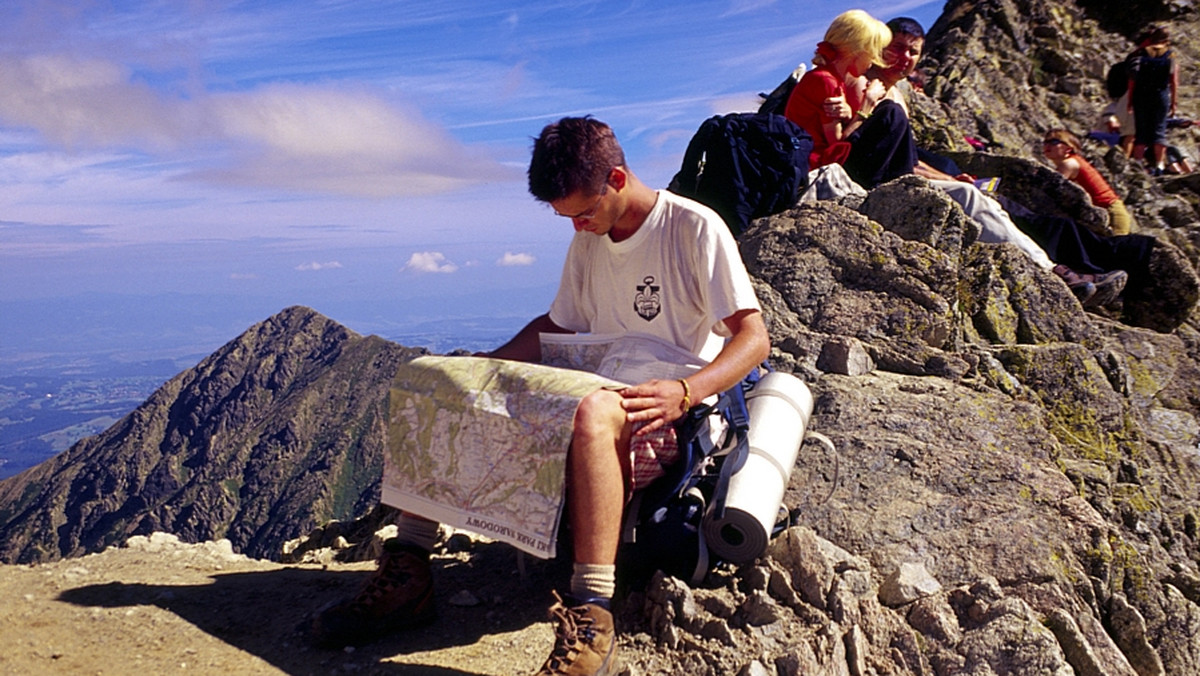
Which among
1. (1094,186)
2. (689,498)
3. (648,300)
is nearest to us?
(689,498)

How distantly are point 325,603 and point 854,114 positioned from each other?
A: 8.49m

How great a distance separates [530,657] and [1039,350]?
6.22m

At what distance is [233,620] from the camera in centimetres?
579

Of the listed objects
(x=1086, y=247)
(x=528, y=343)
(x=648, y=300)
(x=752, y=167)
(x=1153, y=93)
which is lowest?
(x=1086, y=247)

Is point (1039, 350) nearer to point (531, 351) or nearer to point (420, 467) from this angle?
point (531, 351)

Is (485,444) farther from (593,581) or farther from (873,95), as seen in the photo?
(873,95)

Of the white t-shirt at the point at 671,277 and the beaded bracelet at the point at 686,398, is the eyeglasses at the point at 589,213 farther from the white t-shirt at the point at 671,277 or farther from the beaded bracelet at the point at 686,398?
the beaded bracelet at the point at 686,398

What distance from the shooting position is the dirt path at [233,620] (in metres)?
5.12

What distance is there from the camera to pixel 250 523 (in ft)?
608

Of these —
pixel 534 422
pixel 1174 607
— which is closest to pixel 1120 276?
pixel 1174 607

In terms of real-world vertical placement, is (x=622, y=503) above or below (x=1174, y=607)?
above

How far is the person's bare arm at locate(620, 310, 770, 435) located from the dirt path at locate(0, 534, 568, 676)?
172 centimetres

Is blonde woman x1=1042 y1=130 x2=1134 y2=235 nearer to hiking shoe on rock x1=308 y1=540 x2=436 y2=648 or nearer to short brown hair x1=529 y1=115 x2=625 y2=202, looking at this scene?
short brown hair x1=529 y1=115 x2=625 y2=202

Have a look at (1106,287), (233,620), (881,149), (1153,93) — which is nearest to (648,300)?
(233,620)
